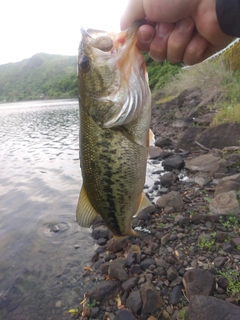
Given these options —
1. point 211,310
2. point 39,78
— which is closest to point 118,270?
point 211,310

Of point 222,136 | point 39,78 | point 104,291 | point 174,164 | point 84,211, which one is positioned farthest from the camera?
point 39,78

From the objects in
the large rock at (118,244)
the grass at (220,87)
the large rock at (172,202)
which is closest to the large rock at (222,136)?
the grass at (220,87)

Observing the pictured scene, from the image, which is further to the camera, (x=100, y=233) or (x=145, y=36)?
(x=100, y=233)

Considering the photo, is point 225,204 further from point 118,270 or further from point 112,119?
point 112,119

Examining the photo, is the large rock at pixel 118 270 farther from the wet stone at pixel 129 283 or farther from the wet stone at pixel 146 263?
the wet stone at pixel 146 263

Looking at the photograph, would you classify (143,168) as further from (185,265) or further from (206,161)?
(206,161)

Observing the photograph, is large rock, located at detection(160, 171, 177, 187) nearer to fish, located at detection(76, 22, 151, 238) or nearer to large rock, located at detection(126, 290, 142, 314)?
Answer: large rock, located at detection(126, 290, 142, 314)
